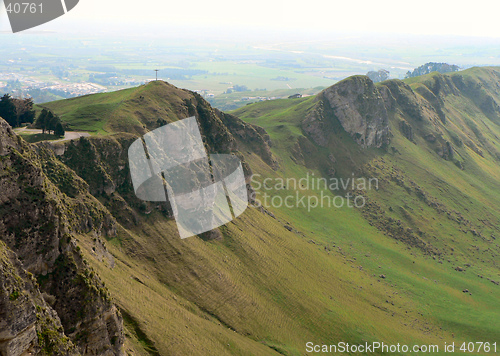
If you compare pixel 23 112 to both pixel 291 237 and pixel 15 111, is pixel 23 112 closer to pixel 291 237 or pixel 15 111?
pixel 15 111

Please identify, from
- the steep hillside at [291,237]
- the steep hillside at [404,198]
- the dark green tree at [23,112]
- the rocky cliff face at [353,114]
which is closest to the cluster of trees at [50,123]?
the steep hillside at [291,237]

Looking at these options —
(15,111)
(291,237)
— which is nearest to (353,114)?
(291,237)

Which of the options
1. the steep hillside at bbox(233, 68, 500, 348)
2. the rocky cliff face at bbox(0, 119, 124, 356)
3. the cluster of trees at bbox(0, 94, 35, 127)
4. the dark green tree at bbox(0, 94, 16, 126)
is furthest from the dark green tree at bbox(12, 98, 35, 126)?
the steep hillside at bbox(233, 68, 500, 348)

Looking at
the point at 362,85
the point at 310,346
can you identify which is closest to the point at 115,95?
the point at 310,346

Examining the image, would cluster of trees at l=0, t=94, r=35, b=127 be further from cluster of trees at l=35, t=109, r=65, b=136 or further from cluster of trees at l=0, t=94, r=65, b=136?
cluster of trees at l=35, t=109, r=65, b=136

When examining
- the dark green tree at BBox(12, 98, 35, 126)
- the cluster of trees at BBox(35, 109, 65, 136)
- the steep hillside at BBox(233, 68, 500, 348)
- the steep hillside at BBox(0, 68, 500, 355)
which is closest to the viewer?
the steep hillside at BBox(0, 68, 500, 355)

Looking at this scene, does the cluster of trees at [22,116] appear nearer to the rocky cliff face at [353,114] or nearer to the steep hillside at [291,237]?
the steep hillside at [291,237]
